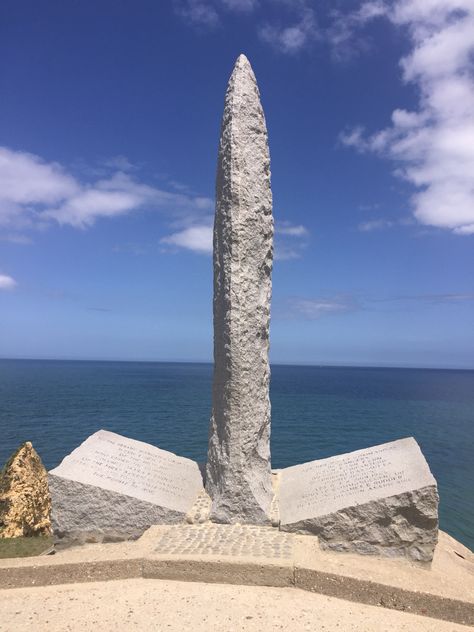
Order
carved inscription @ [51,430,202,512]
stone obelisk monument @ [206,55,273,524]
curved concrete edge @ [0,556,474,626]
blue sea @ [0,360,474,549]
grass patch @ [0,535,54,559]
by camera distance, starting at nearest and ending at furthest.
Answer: curved concrete edge @ [0,556,474,626] → grass patch @ [0,535,54,559] → carved inscription @ [51,430,202,512] → stone obelisk monument @ [206,55,273,524] → blue sea @ [0,360,474,549]

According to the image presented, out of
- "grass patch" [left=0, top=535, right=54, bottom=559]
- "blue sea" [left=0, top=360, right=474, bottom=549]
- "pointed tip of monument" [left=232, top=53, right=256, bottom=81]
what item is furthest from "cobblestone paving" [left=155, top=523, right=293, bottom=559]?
"pointed tip of monument" [left=232, top=53, right=256, bottom=81]

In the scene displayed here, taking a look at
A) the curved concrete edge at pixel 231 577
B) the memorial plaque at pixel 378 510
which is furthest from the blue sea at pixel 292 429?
the curved concrete edge at pixel 231 577

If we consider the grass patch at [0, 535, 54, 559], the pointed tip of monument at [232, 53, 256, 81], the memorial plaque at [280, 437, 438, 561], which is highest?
the pointed tip of monument at [232, 53, 256, 81]

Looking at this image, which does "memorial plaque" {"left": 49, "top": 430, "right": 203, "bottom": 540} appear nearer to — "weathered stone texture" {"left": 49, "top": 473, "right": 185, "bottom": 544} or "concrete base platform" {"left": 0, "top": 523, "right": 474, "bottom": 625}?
"weathered stone texture" {"left": 49, "top": 473, "right": 185, "bottom": 544}

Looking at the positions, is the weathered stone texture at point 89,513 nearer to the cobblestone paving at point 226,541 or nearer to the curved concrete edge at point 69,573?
the cobblestone paving at point 226,541

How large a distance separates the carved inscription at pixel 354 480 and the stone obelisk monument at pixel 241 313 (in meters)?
0.45

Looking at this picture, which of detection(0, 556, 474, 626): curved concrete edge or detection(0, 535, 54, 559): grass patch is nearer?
detection(0, 556, 474, 626): curved concrete edge

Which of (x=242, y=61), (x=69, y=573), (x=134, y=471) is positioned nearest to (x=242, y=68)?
(x=242, y=61)

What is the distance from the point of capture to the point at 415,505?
557 cm

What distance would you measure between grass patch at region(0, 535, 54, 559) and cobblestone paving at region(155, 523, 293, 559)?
5.72 feet

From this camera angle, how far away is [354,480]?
6324 mm

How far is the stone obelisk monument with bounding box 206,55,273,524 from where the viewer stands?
6.63 metres

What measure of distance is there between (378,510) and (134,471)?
3.36 meters

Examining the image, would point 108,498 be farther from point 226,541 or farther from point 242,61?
point 242,61
